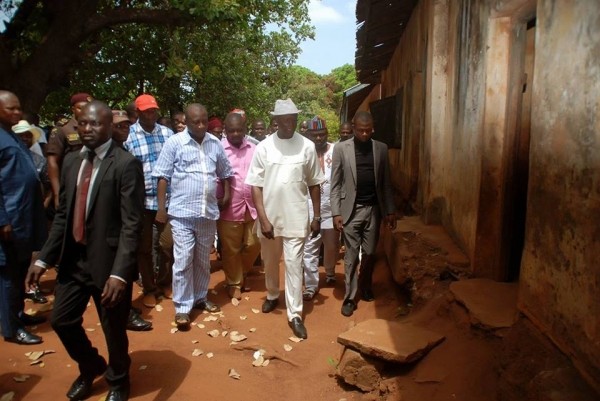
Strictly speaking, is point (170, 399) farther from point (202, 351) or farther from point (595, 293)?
point (595, 293)

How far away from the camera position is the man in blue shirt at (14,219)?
13.0 ft

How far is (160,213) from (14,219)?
1249 millimetres

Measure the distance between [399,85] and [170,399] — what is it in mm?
7826

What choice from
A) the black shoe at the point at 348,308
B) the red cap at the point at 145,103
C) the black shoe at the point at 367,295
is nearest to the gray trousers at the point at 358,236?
the black shoe at the point at 348,308

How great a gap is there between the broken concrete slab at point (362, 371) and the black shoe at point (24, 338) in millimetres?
2686

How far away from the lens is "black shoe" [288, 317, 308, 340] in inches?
182

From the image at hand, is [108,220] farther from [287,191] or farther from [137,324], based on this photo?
[287,191]

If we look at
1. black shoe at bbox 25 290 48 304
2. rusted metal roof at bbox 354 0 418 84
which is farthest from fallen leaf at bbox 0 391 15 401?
rusted metal roof at bbox 354 0 418 84

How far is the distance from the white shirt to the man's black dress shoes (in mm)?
2016

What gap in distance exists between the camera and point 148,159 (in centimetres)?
519

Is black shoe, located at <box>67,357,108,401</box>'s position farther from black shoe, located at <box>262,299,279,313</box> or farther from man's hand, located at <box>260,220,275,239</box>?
black shoe, located at <box>262,299,279,313</box>

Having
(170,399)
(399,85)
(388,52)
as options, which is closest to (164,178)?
(170,399)

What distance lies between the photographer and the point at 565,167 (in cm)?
255

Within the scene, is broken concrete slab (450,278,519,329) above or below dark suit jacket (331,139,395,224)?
below
